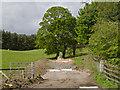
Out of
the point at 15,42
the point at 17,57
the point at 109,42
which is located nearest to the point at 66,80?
the point at 109,42

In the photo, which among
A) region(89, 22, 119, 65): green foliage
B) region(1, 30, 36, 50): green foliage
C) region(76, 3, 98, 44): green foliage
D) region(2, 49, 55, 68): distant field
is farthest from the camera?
region(1, 30, 36, 50): green foliage

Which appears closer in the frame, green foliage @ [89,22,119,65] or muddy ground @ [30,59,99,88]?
muddy ground @ [30,59,99,88]

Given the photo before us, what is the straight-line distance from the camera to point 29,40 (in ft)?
272

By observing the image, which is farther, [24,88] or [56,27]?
[56,27]

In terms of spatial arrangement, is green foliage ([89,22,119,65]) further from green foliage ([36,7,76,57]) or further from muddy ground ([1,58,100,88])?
green foliage ([36,7,76,57])

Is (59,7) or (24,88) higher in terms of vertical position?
(59,7)

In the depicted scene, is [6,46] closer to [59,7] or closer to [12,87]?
[59,7]

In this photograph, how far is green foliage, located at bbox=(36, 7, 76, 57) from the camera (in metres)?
32.1

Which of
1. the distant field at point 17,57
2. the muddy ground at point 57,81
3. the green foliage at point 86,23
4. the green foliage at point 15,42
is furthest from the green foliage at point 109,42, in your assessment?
the green foliage at point 15,42

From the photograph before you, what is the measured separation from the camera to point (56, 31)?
31.9 meters

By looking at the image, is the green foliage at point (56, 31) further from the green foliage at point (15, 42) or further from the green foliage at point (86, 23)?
the green foliage at point (15, 42)

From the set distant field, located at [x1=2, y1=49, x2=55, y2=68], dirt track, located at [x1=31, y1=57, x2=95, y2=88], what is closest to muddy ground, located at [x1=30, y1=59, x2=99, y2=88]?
dirt track, located at [x1=31, y1=57, x2=95, y2=88]

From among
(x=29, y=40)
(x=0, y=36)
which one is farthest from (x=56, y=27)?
(x=29, y=40)

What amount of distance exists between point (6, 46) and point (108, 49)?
65609 millimetres
